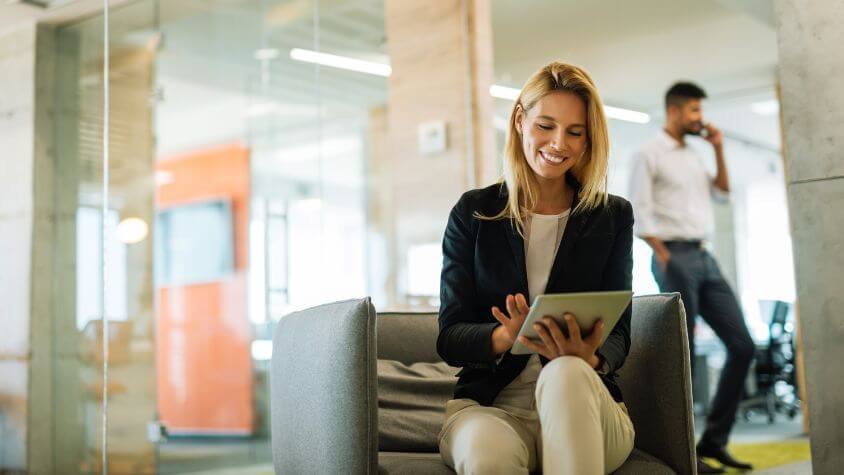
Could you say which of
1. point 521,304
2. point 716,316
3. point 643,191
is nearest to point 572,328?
point 521,304

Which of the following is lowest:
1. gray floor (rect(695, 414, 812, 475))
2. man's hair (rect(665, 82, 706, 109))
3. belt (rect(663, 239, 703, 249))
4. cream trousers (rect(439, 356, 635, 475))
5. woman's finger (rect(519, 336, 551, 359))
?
gray floor (rect(695, 414, 812, 475))

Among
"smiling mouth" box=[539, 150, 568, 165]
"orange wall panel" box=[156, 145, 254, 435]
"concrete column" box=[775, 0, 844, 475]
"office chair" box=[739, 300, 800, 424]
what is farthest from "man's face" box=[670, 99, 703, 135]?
"office chair" box=[739, 300, 800, 424]

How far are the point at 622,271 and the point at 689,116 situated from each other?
246 centimetres

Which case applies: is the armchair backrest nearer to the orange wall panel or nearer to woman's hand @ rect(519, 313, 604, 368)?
woman's hand @ rect(519, 313, 604, 368)

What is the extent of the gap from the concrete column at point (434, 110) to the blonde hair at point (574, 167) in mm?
2545

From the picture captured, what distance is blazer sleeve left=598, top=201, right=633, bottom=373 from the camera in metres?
1.85

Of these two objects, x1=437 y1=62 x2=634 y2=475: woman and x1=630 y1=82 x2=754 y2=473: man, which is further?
x1=630 y1=82 x2=754 y2=473: man

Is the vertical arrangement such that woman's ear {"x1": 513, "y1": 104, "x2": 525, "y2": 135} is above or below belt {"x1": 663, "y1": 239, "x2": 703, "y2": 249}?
above

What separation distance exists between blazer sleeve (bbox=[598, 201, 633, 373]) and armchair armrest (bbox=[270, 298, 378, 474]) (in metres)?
0.50

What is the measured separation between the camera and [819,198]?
259 centimetres

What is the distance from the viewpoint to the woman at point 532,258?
1751 millimetres

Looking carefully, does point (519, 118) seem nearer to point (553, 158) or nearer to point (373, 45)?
point (553, 158)

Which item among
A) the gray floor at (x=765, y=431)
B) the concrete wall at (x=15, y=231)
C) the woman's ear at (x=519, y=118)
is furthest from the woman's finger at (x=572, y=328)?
the gray floor at (x=765, y=431)

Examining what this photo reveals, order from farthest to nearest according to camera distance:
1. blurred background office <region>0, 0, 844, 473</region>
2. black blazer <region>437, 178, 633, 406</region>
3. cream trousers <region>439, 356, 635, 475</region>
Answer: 1. blurred background office <region>0, 0, 844, 473</region>
2. black blazer <region>437, 178, 633, 406</region>
3. cream trousers <region>439, 356, 635, 475</region>
